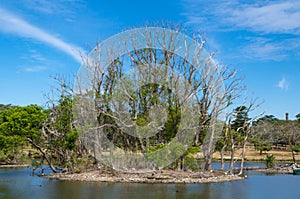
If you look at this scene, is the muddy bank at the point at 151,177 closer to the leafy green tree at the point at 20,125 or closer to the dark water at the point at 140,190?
the dark water at the point at 140,190

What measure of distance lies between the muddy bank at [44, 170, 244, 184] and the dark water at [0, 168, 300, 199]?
3.86 feet

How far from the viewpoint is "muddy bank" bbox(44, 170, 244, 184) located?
1997cm

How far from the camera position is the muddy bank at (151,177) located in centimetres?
1997

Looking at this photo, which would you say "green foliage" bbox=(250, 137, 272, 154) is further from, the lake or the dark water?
the dark water

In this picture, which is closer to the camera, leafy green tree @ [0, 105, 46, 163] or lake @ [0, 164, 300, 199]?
lake @ [0, 164, 300, 199]

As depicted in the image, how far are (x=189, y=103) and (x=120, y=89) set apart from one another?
4226mm

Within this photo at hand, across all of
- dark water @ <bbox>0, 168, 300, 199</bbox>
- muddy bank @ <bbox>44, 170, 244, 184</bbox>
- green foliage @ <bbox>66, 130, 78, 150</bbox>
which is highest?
green foliage @ <bbox>66, 130, 78, 150</bbox>

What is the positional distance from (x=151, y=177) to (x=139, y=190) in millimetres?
3760

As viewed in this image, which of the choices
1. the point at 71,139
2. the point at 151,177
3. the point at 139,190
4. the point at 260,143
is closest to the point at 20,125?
the point at 71,139

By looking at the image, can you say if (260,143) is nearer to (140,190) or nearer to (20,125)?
(20,125)

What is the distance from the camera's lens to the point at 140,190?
16.6 m

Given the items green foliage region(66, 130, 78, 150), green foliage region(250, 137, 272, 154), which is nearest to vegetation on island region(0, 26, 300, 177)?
green foliage region(66, 130, 78, 150)

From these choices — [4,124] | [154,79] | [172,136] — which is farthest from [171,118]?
[4,124]

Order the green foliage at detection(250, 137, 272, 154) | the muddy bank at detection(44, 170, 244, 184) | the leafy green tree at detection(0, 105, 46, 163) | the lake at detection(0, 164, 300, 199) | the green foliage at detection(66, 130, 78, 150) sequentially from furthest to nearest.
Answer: the green foliage at detection(250, 137, 272, 154), the green foliage at detection(66, 130, 78, 150), the leafy green tree at detection(0, 105, 46, 163), the muddy bank at detection(44, 170, 244, 184), the lake at detection(0, 164, 300, 199)
